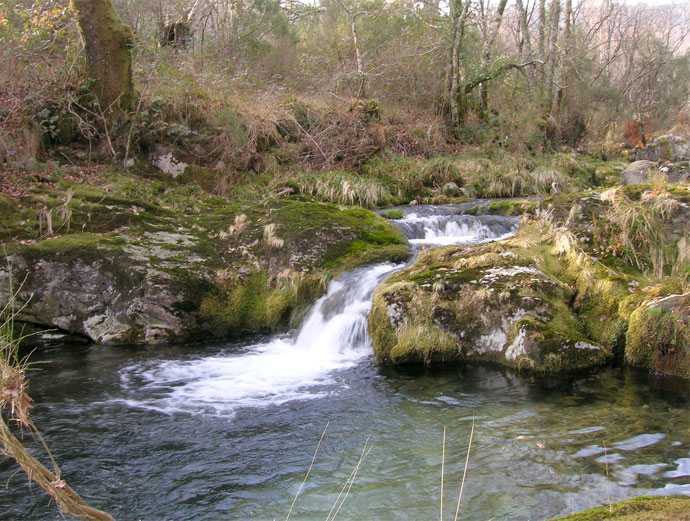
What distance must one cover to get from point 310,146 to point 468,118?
8.82 metres

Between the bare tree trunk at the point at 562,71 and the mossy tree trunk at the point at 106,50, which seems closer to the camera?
the mossy tree trunk at the point at 106,50

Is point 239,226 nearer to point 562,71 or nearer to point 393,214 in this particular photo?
point 393,214

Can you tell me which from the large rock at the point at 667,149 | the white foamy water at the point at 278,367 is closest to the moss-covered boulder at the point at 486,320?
the white foamy water at the point at 278,367

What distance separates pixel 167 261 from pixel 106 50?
684 centimetres

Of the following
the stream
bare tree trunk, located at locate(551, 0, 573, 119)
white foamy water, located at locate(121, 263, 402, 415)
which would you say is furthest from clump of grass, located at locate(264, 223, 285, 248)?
bare tree trunk, located at locate(551, 0, 573, 119)

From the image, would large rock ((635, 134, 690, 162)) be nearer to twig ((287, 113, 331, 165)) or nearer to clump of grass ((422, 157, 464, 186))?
clump of grass ((422, 157, 464, 186))

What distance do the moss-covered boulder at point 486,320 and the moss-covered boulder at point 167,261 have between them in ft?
6.48

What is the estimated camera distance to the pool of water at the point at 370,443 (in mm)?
3639

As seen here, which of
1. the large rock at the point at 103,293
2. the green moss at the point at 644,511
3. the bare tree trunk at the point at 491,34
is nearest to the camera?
the green moss at the point at 644,511

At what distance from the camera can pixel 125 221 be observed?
9.34 metres

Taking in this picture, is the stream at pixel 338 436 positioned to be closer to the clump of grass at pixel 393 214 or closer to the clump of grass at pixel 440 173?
the clump of grass at pixel 393 214

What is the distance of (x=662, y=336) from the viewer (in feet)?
19.1

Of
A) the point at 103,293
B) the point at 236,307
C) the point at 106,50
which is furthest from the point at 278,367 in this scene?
the point at 106,50

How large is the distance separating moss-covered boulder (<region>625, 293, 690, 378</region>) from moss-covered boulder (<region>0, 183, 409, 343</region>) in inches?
159
